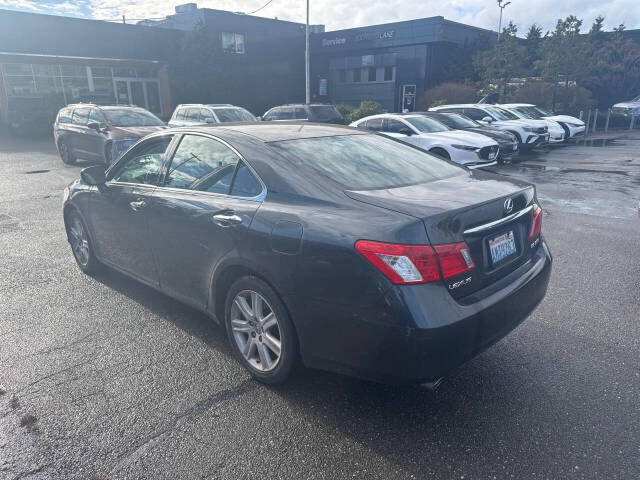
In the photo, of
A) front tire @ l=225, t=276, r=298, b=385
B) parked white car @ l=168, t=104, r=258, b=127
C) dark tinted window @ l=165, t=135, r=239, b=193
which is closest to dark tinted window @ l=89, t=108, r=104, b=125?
parked white car @ l=168, t=104, r=258, b=127

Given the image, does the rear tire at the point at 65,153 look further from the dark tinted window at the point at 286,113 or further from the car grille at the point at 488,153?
the car grille at the point at 488,153

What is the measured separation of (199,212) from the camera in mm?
3393

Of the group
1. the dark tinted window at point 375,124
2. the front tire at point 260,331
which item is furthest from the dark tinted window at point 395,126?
the front tire at point 260,331

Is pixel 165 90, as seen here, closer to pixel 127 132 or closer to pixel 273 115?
pixel 273 115

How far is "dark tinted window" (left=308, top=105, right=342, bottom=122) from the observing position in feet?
63.5

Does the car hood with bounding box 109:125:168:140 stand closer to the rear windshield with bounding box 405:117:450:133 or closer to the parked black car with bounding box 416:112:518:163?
the rear windshield with bounding box 405:117:450:133

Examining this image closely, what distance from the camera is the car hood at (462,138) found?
37.5ft

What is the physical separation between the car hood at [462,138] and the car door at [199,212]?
351 inches

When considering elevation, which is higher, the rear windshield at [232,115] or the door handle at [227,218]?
the door handle at [227,218]

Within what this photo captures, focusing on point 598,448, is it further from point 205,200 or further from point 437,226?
point 205,200

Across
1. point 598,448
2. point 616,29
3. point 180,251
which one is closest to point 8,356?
point 180,251

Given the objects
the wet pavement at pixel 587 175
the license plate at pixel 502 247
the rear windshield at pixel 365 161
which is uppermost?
the rear windshield at pixel 365 161

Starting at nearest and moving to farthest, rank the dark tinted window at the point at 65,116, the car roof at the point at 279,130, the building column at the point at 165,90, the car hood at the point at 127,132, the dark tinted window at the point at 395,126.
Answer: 1. the car roof at the point at 279,130
2. the car hood at the point at 127,132
3. the dark tinted window at the point at 395,126
4. the dark tinted window at the point at 65,116
5. the building column at the point at 165,90

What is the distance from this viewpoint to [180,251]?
361 cm
